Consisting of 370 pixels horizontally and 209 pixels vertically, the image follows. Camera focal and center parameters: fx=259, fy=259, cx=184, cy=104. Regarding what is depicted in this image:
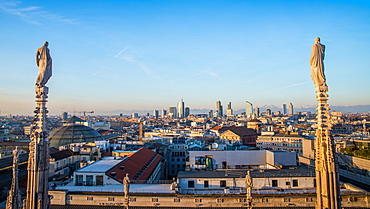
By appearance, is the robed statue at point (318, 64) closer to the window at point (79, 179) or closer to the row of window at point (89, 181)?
the row of window at point (89, 181)

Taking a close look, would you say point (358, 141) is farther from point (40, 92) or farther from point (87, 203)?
point (40, 92)

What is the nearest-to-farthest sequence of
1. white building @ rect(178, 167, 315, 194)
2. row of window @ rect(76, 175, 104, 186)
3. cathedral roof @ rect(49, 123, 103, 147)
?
row of window @ rect(76, 175, 104, 186), white building @ rect(178, 167, 315, 194), cathedral roof @ rect(49, 123, 103, 147)

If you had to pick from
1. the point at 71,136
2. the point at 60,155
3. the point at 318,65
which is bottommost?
the point at 60,155

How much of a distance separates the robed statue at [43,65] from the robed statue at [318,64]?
24.9 ft

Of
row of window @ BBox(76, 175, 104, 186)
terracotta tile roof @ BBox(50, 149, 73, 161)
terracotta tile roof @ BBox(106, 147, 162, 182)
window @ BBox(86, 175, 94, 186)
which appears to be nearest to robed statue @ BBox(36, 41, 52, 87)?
terracotta tile roof @ BBox(106, 147, 162, 182)

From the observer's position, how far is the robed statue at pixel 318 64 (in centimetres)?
707

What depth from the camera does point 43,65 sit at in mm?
7539

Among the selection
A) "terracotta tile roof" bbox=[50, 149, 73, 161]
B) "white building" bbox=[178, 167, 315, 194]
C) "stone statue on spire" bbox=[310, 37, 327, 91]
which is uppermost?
"stone statue on spire" bbox=[310, 37, 327, 91]

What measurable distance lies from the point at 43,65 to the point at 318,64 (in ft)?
25.6

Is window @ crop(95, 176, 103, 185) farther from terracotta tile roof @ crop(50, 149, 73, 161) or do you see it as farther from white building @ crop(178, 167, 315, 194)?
terracotta tile roof @ crop(50, 149, 73, 161)

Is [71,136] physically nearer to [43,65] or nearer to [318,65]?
[43,65]

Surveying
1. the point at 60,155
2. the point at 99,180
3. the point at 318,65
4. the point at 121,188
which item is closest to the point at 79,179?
the point at 99,180

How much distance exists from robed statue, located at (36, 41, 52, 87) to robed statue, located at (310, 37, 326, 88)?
7.58 metres

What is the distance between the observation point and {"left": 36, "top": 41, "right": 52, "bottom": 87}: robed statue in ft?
24.5
